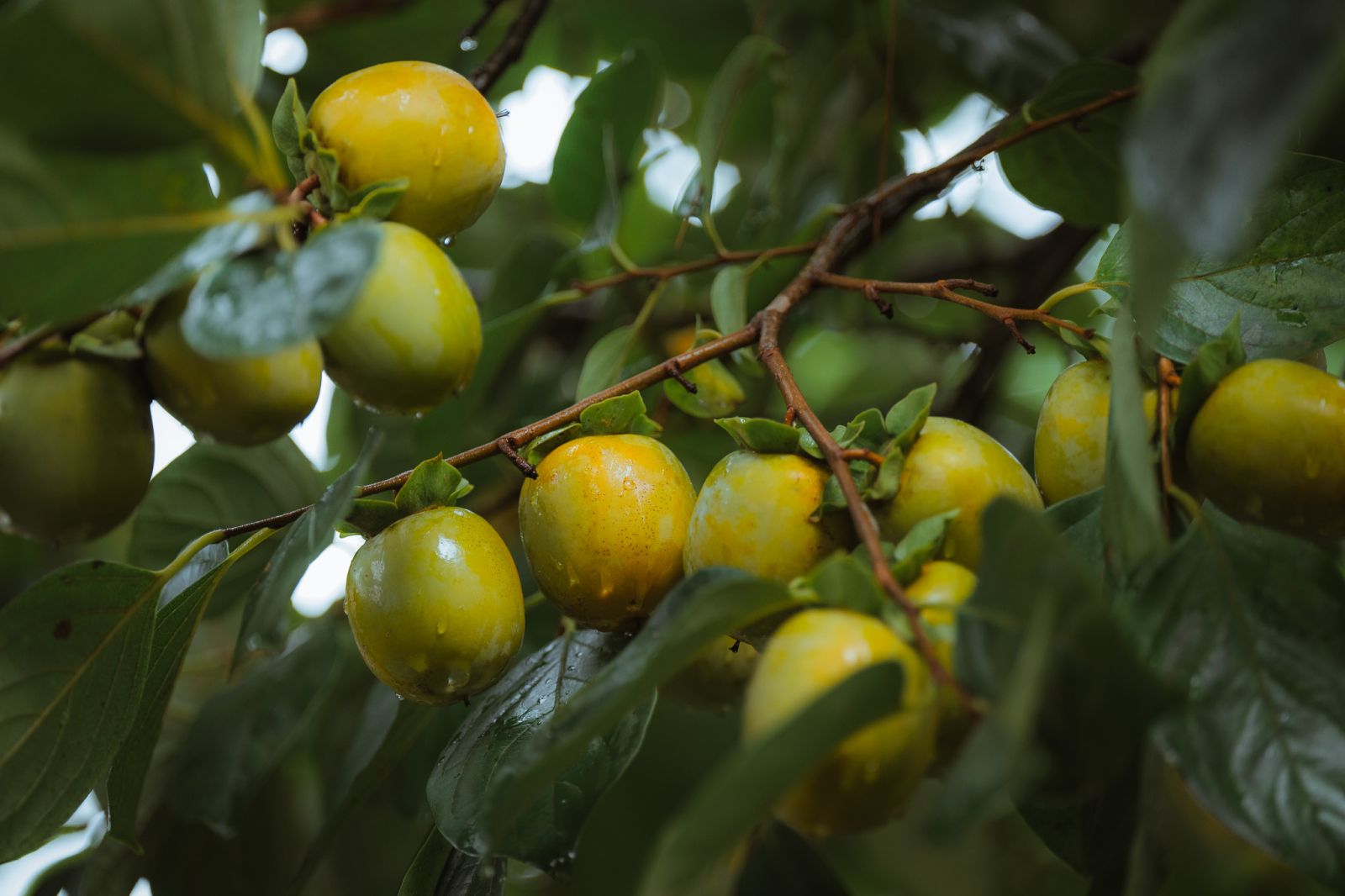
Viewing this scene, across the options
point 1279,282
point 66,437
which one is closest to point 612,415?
point 66,437

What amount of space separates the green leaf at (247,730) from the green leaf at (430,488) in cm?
50

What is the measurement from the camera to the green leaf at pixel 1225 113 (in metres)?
0.35

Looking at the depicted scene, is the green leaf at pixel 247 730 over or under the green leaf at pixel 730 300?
under

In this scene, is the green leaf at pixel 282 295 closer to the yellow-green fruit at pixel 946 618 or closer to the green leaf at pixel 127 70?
the green leaf at pixel 127 70

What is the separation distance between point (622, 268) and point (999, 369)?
1.65 ft

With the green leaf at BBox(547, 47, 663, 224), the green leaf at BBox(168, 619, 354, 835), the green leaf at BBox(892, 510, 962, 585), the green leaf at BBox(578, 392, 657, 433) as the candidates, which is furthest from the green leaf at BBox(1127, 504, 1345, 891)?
the green leaf at BBox(168, 619, 354, 835)

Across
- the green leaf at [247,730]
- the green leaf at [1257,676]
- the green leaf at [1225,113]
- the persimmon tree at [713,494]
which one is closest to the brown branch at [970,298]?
the persimmon tree at [713,494]

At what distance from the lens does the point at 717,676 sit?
74 cm

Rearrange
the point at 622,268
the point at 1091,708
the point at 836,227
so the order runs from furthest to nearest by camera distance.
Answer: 1. the point at 622,268
2. the point at 836,227
3. the point at 1091,708

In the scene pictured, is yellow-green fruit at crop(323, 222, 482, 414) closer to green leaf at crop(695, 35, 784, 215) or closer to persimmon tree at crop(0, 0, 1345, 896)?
persimmon tree at crop(0, 0, 1345, 896)

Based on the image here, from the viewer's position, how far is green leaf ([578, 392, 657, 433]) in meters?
0.68

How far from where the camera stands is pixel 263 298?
47 centimetres

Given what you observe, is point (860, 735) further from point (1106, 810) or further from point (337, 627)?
point (337, 627)

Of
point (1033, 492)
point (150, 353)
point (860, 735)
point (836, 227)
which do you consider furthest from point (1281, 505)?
point (150, 353)
